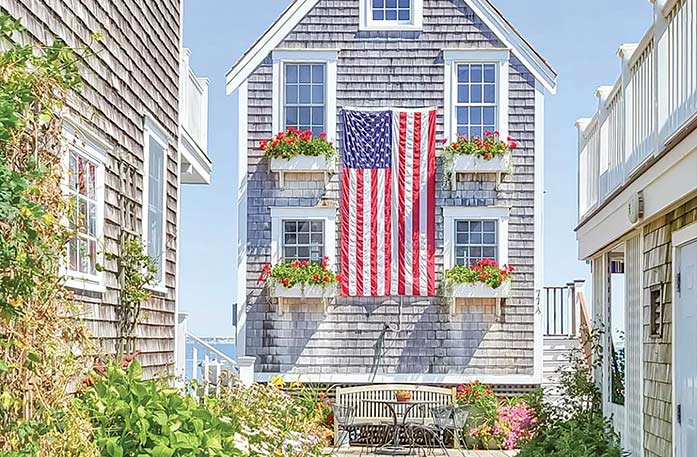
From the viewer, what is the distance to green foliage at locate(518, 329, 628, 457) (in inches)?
390

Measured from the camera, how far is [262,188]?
17516 millimetres

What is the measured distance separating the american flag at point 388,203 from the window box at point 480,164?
447mm

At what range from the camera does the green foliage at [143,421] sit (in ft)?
20.3

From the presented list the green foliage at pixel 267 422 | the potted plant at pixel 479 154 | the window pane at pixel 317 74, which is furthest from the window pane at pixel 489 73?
the green foliage at pixel 267 422

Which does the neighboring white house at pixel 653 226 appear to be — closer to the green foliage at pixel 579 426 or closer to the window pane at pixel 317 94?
the green foliage at pixel 579 426

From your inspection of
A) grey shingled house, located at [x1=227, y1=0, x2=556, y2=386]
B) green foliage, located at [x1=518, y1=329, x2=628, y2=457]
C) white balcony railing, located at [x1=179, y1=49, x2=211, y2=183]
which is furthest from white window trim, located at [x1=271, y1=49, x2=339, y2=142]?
green foliage, located at [x1=518, y1=329, x2=628, y2=457]

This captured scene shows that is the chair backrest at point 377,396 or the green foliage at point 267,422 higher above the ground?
the green foliage at point 267,422

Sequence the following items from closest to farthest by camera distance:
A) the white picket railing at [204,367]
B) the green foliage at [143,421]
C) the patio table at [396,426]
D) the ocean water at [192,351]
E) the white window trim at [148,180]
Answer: the green foliage at [143,421]
the white window trim at [148,180]
the white picket railing at [204,367]
the ocean water at [192,351]
the patio table at [396,426]

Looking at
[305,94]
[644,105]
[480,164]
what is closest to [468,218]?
[480,164]

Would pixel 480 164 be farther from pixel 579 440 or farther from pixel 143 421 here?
pixel 143 421

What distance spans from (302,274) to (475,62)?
4.21 metres

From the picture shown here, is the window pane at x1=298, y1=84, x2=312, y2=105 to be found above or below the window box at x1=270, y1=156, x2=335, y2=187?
above

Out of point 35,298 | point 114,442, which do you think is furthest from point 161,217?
point 35,298

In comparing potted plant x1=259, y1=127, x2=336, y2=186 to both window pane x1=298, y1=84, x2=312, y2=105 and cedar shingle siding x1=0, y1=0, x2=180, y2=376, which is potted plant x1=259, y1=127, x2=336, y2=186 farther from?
cedar shingle siding x1=0, y1=0, x2=180, y2=376
